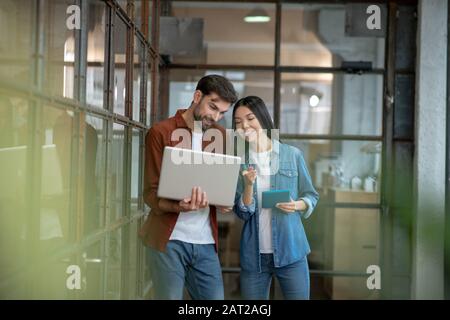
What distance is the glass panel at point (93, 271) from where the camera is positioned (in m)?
1.61

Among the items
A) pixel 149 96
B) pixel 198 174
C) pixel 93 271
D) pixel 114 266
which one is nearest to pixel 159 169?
pixel 198 174

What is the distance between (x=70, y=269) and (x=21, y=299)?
267 mm

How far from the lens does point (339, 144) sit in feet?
10.1

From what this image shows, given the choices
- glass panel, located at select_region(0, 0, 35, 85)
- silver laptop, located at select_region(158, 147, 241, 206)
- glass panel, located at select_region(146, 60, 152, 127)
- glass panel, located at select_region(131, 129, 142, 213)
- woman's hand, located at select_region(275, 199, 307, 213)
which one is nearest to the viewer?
glass panel, located at select_region(0, 0, 35, 85)

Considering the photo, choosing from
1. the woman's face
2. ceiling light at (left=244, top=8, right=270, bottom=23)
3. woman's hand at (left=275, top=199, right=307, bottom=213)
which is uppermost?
ceiling light at (left=244, top=8, right=270, bottom=23)

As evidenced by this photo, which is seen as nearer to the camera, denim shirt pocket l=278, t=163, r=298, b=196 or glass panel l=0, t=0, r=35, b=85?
glass panel l=0, t=0, r=35, b=85

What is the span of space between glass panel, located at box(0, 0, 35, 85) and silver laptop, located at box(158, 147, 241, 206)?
412 mm

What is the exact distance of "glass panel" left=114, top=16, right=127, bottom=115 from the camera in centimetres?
190

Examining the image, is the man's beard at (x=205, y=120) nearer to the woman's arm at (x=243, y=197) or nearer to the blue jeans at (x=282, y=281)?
the woman's arm at (x=243, y=197)

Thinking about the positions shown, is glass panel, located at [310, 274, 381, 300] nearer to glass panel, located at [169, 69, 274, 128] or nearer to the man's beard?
glass panel, located at [169, 69, 274, 128]

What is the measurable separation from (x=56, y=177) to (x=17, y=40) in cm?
33

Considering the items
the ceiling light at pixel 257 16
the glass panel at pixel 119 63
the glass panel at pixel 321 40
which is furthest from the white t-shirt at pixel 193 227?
the ceiling light at pixel 257 16

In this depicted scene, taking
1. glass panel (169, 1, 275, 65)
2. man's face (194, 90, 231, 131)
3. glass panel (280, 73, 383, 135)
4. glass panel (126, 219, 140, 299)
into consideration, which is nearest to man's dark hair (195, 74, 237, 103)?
man's face (194, 90, 231, 131)
